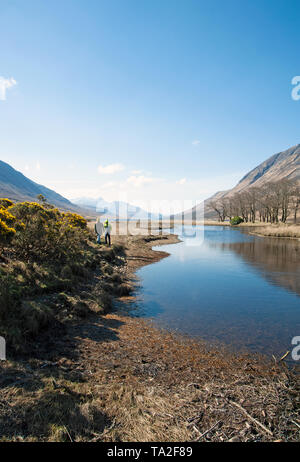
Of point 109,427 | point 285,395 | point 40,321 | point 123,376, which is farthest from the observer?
point 40,321

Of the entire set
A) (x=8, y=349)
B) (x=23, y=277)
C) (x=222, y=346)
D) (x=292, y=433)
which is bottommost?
(x=222, y=346)

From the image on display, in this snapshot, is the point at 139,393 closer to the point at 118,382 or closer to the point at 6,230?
the point at 118,382

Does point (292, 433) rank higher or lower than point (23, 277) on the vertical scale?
lower

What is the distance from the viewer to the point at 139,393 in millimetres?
4723

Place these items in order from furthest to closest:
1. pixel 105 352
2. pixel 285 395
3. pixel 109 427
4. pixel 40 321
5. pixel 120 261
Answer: pixel 120 261 → pixel 40 321 → pixel 105 352 → pixel 285 395 → pixel 109 427

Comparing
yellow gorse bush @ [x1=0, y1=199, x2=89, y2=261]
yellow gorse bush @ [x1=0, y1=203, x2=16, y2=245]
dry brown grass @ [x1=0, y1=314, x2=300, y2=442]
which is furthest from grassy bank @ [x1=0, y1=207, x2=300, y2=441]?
yellow gorse bush @ [x1=0, y1=199, x2=89, y2=261]

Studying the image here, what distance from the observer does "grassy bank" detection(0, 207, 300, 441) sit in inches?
143

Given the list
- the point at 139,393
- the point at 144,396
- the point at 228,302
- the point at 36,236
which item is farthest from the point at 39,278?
the point at 228,302

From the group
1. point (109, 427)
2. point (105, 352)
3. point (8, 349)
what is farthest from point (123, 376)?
point (8, 349)

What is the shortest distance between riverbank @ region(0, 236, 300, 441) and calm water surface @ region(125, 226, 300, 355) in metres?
1.57

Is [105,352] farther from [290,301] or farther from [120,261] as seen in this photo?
[120,261]

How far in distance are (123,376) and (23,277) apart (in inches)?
238

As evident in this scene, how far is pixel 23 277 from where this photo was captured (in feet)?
30.4
